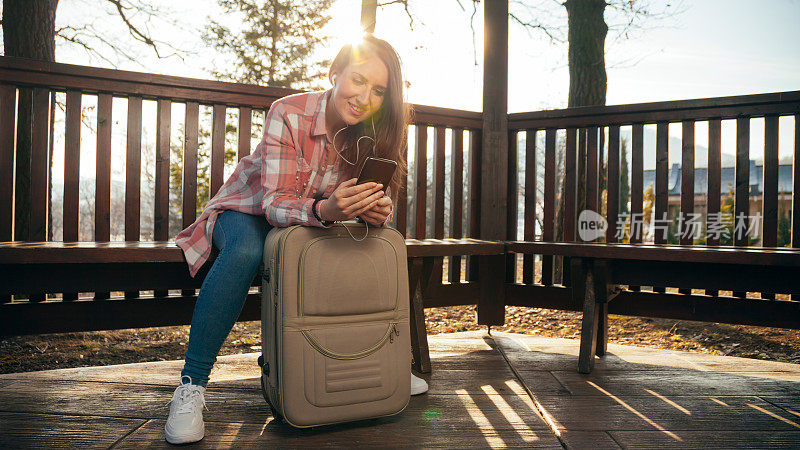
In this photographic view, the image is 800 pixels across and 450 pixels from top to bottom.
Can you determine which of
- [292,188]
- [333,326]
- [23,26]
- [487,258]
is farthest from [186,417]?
[23,26]

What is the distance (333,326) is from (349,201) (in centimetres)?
37

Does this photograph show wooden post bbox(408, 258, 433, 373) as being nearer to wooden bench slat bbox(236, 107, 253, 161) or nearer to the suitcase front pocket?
the suitcase front pocket

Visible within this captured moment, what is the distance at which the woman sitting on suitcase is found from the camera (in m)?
1.59

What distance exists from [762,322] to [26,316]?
321 cm

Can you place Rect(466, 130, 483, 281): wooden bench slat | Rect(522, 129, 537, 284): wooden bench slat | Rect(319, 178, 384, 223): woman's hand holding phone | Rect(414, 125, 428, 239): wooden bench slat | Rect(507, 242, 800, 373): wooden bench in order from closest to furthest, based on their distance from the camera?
Rect(319, 178, 384, 223): woman's hand holding phone < Rect(507, 242, 800, 373): wooden bench < Rect(414, 125, 428, 239): wooden bench slat < Rect(522, 129, 537, 284): wooden bench slat < Rect(466, 130, 483, 281): wooden bench slat

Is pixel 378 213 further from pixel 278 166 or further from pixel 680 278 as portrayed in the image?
pixel 680 278

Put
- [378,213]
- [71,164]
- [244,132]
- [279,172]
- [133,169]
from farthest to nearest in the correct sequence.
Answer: [244,132]
[133,169]
[71,164]
[279,172]
[378,213]

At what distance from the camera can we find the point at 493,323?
10.4ft

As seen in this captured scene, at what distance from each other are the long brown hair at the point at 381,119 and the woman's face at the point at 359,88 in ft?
0.08

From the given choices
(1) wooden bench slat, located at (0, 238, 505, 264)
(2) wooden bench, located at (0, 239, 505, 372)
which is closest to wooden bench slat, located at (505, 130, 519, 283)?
(2) wooden bench, located at (0, 239, 505, 372)

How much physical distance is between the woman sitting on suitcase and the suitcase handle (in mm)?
266

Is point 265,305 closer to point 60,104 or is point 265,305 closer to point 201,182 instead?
point 60,104

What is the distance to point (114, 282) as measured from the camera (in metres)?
2.13

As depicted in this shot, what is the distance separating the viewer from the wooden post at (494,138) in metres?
3.18
